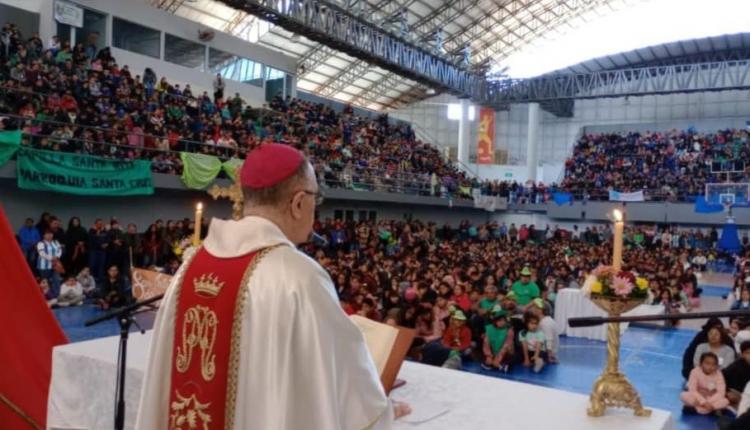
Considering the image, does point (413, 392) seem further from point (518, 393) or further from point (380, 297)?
point (380, 297)

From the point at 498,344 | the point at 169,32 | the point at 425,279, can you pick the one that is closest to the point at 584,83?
the point at 169,32

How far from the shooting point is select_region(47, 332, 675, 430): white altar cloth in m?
2.41

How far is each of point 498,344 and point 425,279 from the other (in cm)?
277

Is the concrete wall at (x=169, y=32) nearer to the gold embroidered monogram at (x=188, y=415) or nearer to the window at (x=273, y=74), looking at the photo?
the window at (x=273, y=74)

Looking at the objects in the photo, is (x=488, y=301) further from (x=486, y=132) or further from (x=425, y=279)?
(x=486, y=132)

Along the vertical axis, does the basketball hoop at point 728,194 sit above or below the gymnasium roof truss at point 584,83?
below

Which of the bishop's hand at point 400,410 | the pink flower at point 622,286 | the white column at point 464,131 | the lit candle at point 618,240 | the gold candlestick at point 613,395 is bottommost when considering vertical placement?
the bishop's hand at point 400,410

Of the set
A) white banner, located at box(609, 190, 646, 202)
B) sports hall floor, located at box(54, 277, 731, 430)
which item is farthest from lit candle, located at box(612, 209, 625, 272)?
white banner, located at box(609, 190, 646, 202)

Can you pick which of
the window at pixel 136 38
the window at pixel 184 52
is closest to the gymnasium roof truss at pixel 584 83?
the window at pixel 184 52

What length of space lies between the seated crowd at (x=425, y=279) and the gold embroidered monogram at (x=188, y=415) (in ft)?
7.16

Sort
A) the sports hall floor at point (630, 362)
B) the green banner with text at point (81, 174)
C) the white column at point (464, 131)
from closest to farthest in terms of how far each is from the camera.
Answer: the sports hall floor at point (630, 362) < the green banner with text at point (81, 174) < the white column at point (464, 131)

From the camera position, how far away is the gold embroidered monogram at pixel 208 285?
1938 mm

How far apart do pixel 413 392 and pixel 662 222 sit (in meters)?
27.3

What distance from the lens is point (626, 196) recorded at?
2769 cm
